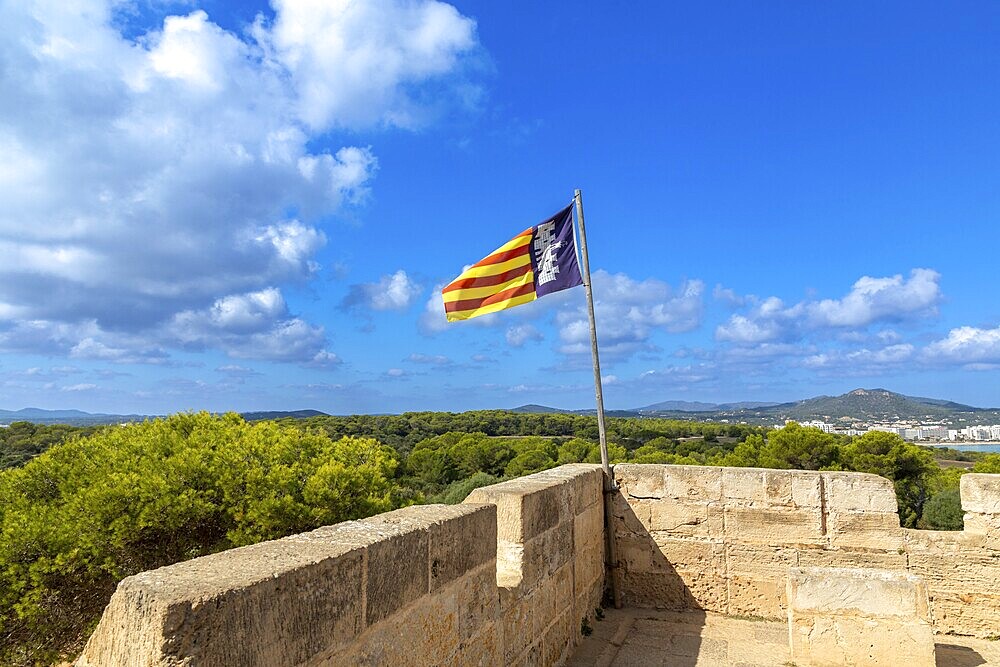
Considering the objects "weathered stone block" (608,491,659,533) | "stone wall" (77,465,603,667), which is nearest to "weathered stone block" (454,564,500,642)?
"stone wall" (77,465,603,667)

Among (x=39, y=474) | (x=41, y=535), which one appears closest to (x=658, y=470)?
(x=41, y=535)

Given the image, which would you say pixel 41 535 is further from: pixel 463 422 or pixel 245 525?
pixel 463 422

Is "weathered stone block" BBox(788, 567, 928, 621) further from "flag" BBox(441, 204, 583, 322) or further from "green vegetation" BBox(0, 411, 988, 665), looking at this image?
"green vegetation" BBox(0, 411, 988, 665)

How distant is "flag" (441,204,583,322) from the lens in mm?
6453

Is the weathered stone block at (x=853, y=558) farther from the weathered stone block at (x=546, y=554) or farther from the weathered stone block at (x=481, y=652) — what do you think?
the weathered stone block at (x=481, y=652)

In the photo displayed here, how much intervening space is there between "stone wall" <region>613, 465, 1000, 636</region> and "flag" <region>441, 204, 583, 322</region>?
198 centimetres

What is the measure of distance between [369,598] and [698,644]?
11.5 feet

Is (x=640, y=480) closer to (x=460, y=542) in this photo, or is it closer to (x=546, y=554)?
(x=546, y=554)

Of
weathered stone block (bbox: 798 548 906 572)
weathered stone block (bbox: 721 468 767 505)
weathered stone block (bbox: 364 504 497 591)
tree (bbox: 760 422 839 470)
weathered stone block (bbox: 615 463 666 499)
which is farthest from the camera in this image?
tree (bbox: 760 422 839 470)

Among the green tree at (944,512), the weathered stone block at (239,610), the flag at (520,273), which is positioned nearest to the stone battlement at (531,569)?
the weathered stone block at (239,610)

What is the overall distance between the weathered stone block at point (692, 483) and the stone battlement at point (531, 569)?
Answer: 1 centimetres

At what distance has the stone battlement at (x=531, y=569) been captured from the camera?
1641mm

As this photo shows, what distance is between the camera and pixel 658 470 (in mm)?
5750

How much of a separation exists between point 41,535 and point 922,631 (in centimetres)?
767
